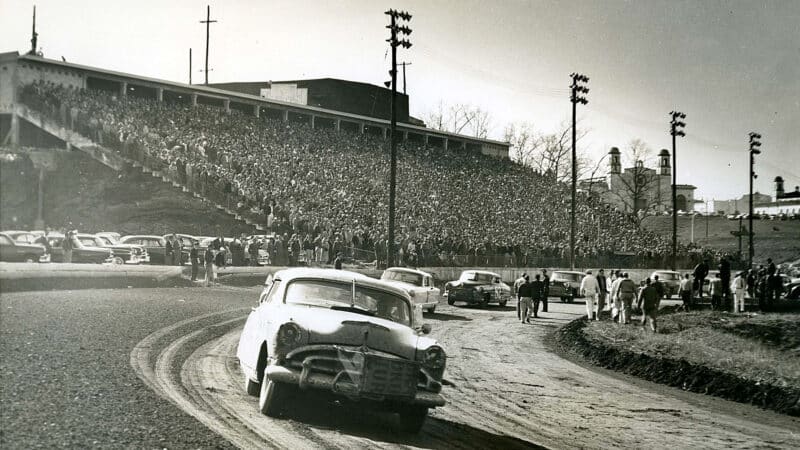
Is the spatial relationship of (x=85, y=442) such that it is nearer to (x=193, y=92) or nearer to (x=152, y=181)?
(x=152, y=181)

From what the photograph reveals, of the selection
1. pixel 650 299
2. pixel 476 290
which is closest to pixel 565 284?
pixel 476 290

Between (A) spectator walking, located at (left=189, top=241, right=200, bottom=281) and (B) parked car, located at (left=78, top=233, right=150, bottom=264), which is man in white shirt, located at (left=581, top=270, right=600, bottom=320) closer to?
(A) spectator walking, located at (left=189, top=241, right=200, bottom=281)

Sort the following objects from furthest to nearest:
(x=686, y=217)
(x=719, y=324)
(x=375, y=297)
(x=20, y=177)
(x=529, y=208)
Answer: (x=686, y=217) → (x=529, y=208) → (x=719, y=324) → (x=20, y=177) → (x=375, y=297)

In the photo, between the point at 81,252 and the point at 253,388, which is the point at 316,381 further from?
the point at 81,252

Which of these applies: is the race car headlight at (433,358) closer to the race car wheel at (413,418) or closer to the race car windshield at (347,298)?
the race car wheel at (413,418)

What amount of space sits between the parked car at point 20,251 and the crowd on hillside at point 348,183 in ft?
8.89

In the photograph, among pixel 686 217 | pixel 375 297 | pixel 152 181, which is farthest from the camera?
pixel 686 217

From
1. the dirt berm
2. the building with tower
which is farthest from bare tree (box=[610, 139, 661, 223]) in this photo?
the dirt berm

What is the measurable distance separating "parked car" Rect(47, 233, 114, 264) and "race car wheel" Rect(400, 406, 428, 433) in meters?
7.95

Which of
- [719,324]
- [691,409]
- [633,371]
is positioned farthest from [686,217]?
[691,409]

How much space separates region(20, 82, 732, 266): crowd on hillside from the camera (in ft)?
63.7

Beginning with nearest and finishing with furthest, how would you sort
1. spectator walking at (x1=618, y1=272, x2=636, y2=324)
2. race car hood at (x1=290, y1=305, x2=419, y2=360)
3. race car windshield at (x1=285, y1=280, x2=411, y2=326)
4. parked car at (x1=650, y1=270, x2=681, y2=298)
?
race car hood at (x1=290, y1=305, x2=419, y2=360), race car windshield at (x1=285, y1=280, x2=411, y2=326), spectator walking at (x1=618, y1=272, x2=636, y2=324), parked car at (x1=650, y1=270, x2=681, y2=298)

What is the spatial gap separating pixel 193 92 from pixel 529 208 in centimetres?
1492

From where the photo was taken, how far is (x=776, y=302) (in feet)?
104
